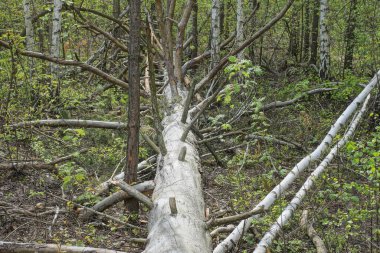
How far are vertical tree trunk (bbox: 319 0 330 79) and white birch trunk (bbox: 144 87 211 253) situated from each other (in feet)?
22.2

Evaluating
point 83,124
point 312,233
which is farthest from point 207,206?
point 83,124

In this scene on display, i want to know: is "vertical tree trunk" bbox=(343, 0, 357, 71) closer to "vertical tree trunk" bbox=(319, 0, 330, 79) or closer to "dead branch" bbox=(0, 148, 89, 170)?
"vertical tree trunk" bbox=(319, 0, 330, 79)

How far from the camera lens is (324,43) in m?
10.3

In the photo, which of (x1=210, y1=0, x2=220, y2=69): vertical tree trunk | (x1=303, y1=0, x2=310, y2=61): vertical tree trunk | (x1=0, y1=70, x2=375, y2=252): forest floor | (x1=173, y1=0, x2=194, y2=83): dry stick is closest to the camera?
(x1=0, y1=70, x2=375, y2=252): forest floor

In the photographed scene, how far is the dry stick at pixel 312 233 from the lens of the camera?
13.1 ft

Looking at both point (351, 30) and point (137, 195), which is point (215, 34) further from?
point (137, 195)

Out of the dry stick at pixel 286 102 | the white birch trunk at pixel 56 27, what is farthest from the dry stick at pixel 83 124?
the dry stick at pixel 286 102

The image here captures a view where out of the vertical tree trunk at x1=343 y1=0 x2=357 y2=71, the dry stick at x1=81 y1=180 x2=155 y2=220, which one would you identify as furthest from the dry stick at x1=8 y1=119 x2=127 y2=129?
the vertical tree trunk at x1=343 y1=0 x2=357 y2=71

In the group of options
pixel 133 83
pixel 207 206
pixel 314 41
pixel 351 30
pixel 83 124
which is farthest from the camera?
pixel 314 41

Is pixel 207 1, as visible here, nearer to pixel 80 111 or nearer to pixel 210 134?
pixel 80 111

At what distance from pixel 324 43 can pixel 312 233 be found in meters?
7.22

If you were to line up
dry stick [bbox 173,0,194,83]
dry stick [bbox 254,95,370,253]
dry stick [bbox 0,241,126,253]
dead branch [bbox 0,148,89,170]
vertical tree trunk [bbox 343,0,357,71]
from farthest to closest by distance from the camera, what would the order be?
vertical tree trunk [bbox 343,0,357,71], dry stick [bbox 173,0,194,83], dead branch [bbox 0,148,89,170], dry stick [bbox 254,95,370,253], dry stick [bbox 0,241,126,253]

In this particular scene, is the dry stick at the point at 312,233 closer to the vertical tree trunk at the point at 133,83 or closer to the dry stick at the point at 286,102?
the vertical tree trunk at the point at 133,83

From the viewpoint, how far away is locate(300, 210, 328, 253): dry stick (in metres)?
4.01
